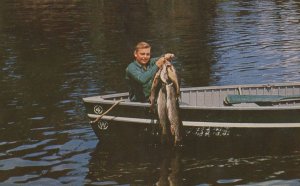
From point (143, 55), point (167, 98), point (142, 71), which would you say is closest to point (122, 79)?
point (142, 71)

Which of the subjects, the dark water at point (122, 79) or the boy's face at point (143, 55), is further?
the boy's face at point (143, 55)

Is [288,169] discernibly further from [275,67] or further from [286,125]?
[275,67]

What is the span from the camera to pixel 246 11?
189ft

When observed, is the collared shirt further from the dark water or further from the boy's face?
the dark water

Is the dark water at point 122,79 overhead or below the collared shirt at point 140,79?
below

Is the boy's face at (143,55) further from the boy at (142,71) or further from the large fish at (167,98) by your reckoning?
the large fish at (167,98)

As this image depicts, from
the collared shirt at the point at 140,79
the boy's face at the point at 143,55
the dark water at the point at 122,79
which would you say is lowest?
the dark water at the point at 122,79

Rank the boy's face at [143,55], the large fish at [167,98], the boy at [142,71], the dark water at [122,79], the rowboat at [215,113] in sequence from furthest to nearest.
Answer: the boy's face at [143,55] → the boy at [142,71] → the rowboat at [215,113] → the large fish at [167,98] → the dark water at [122,79]

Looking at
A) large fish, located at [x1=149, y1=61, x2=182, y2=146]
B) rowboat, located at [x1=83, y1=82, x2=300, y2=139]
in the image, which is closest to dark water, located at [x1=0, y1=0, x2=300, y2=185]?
rowboat, located at [x1=83, y1=82, x2=300, y2=139]

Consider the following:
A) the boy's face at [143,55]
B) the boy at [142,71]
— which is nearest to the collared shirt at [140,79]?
the boy at [142,71]

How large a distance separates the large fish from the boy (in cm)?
21

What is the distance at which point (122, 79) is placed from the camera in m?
25.9

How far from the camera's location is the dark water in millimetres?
13367

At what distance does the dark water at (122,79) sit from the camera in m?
13.4
